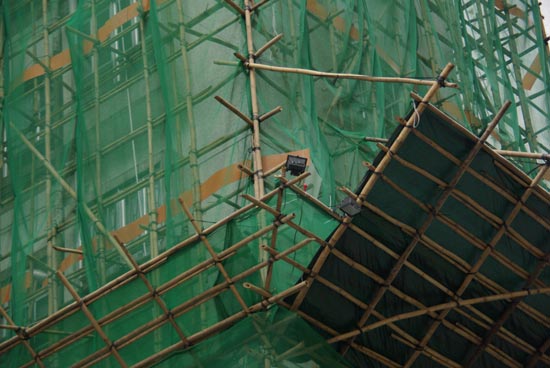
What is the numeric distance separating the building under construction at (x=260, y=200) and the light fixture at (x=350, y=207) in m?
0.03

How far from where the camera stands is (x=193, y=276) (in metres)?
15.4

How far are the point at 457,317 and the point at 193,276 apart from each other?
11.2ft

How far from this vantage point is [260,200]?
1520 centimetres

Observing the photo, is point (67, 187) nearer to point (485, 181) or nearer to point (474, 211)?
point (474, 211)

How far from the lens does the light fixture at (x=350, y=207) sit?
15.3 m

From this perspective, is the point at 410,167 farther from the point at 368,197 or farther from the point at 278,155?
the point at 278,155

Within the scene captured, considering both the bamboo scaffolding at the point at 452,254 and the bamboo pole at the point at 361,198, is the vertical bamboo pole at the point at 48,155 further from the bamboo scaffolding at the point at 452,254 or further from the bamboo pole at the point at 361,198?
the bamboo scaffolding at the point at 452,254

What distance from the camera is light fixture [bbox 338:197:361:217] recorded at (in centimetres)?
1526

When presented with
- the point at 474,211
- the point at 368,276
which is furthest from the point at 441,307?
the point at 474,211

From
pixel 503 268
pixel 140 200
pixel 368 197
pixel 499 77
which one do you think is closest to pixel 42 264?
pixel 140 200

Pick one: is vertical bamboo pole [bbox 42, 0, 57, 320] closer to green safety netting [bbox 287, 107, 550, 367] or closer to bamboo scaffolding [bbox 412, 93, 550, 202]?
green safety netting [bbox 287, 107, 550, 367]

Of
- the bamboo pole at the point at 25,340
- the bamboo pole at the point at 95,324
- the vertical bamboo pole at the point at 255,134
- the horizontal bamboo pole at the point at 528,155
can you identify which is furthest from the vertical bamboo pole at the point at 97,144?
the horizontal bamboo pole at the point at 528,155

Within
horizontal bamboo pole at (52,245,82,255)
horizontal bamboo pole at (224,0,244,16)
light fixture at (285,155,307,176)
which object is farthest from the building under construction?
horizontal bamboo pole at (52,245,82,255)

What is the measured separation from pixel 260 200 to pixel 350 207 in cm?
97
